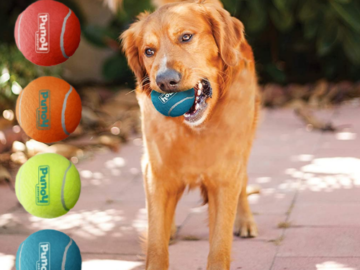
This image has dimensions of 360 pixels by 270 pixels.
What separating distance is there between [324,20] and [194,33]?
510 cm

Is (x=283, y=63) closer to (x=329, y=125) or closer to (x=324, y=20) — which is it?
(x=324, y=20)

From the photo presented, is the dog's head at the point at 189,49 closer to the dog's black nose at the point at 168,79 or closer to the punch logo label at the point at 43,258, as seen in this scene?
the dog's black nose at the point at 168,79

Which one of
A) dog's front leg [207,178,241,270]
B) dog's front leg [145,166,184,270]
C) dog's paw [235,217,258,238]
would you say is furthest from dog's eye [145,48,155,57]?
dog's paw [235,217,258,238]

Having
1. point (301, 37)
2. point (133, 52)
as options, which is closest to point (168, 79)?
point (133, 52)

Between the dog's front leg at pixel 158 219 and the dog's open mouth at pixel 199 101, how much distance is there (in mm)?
365

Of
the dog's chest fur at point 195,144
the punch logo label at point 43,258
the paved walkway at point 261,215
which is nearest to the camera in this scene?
the punch logo label at point 43,258

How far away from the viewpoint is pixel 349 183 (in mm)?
4355

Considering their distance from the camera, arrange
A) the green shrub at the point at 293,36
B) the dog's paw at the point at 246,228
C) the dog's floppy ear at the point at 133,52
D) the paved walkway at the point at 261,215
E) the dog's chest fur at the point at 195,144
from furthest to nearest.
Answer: the green shrub at the point at 293,36
the dog's paw at the point at 246,228
the paved walkway at the point at 261,215
the dog's floppy ear at the point at 133,52
the dog's chest fur at the point at 195,144

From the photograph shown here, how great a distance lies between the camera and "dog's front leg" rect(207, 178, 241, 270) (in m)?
2.75

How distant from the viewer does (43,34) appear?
2656 millimetres

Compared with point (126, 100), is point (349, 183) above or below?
above

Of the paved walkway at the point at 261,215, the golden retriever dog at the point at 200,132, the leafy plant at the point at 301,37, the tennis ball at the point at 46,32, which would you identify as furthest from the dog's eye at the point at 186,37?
the leafy plant at the point at 301,37

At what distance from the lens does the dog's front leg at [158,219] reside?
2.78 metres

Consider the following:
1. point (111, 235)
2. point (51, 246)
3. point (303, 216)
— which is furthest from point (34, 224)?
point (303, 216)
